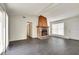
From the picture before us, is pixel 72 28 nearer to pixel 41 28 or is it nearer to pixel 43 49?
pixel 41 28

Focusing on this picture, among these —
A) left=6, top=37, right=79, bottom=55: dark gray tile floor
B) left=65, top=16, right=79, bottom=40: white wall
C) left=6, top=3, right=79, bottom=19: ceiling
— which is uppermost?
left=6, top=3, right=79, bottom=19: ceiling

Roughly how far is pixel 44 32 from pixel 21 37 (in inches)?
110

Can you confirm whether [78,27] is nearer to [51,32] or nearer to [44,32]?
[44,32]

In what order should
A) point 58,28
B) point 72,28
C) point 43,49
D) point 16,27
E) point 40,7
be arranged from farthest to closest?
1. point 58,28
2. point 72,28
3. point 16,27
4. point 40,7
5. point 43,49

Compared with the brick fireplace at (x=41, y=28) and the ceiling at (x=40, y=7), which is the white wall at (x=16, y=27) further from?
the brick fireplace at (x=41, y=28)

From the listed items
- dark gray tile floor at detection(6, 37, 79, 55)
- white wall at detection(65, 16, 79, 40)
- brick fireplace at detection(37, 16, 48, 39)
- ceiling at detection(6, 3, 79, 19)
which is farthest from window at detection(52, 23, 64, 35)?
dark gray tile floor at detection(6, 37, 79, 55)

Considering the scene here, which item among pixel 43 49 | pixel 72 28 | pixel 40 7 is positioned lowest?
pixel 43 49

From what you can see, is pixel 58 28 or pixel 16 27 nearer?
pixel 16 27

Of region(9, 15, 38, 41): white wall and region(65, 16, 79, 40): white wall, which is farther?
region(65, 16, 79, 40): white wall

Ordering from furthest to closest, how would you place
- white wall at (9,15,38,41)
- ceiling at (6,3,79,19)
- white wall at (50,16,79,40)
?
white wall at (50,16,79,40), white wall at (9,15,38,41), ceiling at (6,3,79,19)

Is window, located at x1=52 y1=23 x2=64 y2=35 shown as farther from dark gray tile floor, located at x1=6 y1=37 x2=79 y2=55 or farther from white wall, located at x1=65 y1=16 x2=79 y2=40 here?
dark gray tile floor, located at x1=6 y1=37 x2=79 y2=55

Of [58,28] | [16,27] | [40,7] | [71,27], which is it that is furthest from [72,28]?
[16,27]

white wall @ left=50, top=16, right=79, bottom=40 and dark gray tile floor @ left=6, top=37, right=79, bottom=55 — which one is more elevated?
white wall @ left=50, top=16, right=79, bottom=40
